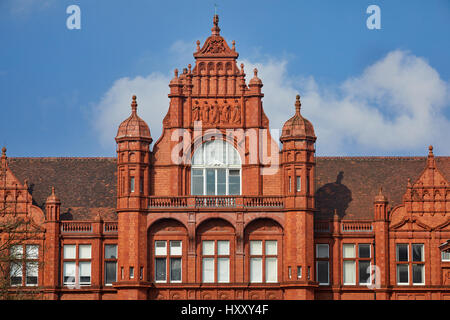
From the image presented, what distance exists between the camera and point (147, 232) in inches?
2852

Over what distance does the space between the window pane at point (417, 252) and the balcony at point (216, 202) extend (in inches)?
356

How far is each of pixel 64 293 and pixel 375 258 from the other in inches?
775

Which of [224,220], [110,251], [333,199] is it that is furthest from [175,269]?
[333,199]

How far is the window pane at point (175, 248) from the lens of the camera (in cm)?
7262

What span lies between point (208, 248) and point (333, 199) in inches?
373

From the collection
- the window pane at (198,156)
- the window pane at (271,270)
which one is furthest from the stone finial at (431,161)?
the window pane at (198,156)

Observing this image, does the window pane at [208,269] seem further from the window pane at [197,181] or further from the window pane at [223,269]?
the window pane at [197,181]

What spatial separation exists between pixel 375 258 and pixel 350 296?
2.87m

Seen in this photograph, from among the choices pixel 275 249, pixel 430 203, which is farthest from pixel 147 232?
pixel 430 203

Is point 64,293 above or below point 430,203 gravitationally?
below

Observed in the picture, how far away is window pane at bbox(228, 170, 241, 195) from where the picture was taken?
7400 cm

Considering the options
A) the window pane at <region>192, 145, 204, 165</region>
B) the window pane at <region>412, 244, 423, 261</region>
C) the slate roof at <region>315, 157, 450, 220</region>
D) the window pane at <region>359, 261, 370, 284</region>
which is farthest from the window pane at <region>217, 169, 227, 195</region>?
the window pane at <region>412, 244, 423, 261</region>
